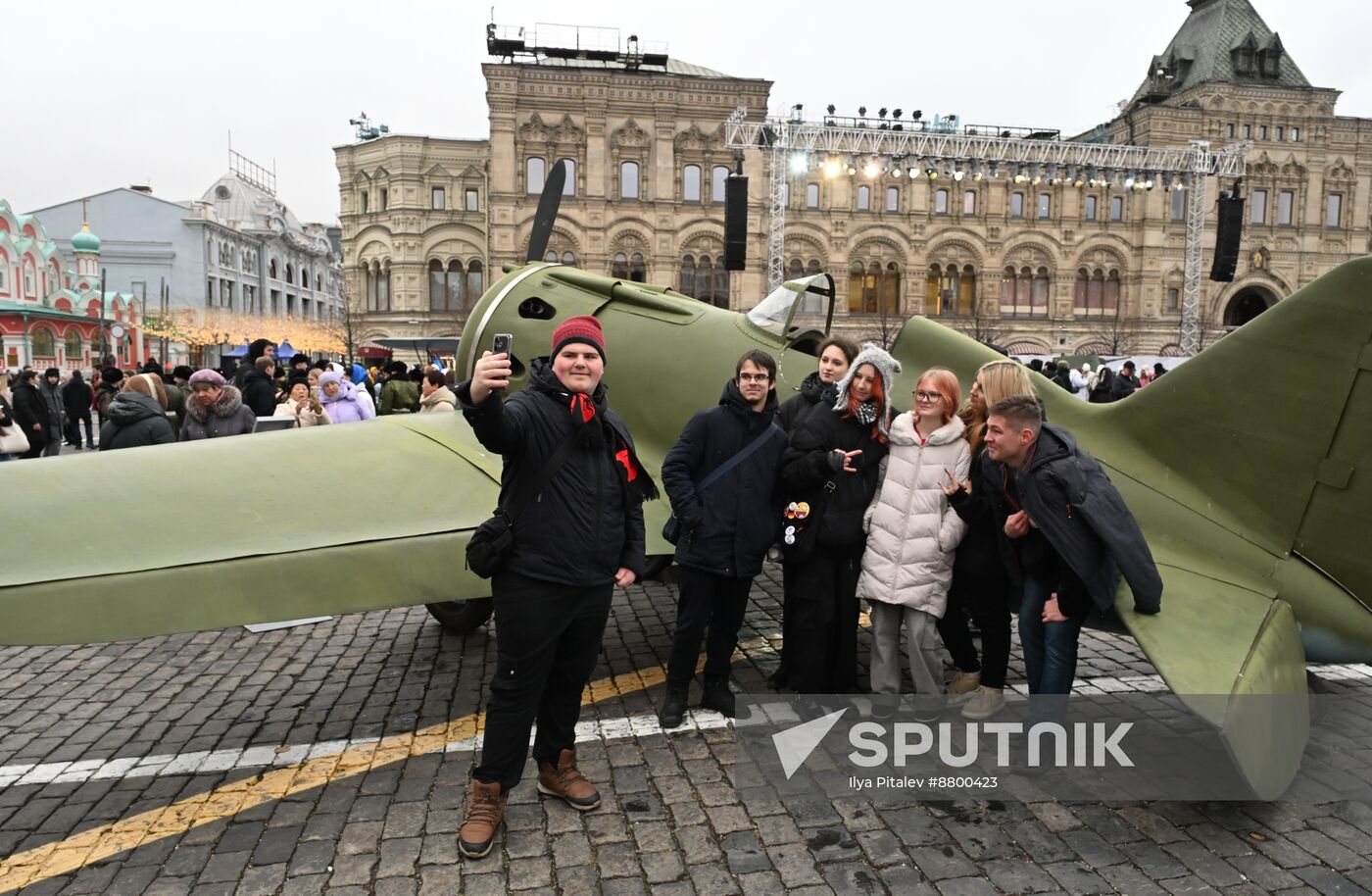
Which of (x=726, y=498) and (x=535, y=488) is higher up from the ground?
(x=535, y=488)

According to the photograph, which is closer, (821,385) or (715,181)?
(821,385)

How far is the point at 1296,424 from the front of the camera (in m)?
3.73

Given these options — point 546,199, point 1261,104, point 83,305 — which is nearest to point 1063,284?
point 1261,104

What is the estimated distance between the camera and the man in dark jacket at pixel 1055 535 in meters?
3.55

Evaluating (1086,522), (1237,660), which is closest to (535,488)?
(1086,522)

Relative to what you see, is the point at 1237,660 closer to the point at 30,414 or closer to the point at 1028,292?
the point at 30,414

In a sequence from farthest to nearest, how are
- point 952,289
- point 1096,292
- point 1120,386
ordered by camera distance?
1. point 1096,292
2. point 952,289
3. point 1120,386

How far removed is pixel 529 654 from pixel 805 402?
2.24 m

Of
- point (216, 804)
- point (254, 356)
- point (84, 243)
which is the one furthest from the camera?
point (84, 243)

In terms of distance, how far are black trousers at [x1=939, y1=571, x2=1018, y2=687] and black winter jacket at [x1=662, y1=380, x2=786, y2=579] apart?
3.60 feet

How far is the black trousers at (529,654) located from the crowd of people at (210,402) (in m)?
2.08

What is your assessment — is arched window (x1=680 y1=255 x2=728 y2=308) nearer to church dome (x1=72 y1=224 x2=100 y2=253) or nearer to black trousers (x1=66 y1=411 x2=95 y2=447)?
black trousers (x1=66 y1=411 x2=95 y2=447)

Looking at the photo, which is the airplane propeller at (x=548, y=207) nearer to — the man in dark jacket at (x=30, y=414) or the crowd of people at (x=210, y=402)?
the crowd of people at (x=210, y=402)

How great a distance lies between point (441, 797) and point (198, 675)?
2.77 metres
